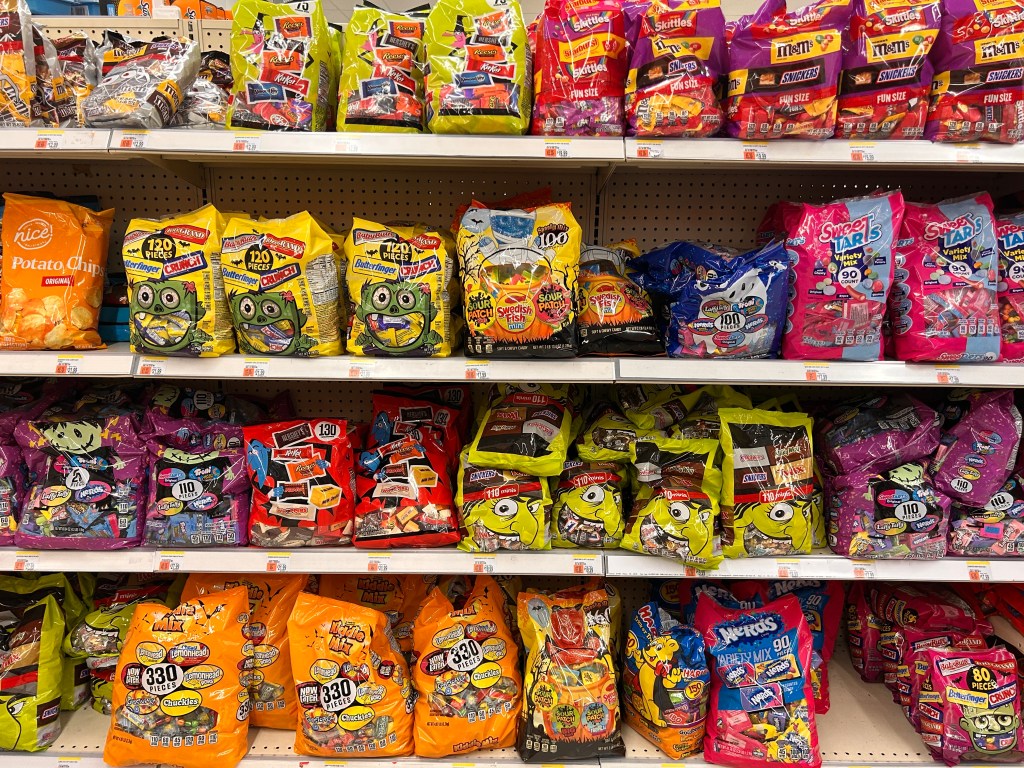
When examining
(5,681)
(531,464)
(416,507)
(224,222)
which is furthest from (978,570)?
(5,681)

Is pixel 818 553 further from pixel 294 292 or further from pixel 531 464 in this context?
pixel 294 292

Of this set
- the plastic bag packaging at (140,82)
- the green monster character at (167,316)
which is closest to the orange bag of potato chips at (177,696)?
the green monster character at (167,316)

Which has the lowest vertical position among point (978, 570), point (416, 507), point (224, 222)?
point (978, 570)

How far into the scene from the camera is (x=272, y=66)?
1.38 meters

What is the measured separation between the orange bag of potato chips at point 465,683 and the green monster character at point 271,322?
842mm

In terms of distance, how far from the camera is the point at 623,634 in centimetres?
187

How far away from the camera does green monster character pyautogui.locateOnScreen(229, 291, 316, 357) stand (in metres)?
1.43

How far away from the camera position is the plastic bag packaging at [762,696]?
4.96 feet

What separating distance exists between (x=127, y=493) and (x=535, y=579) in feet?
4.19

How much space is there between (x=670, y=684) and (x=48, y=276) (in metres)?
1.90

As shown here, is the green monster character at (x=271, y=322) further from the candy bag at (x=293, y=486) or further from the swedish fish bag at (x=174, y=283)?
the candy bag at (x=293, y=486)

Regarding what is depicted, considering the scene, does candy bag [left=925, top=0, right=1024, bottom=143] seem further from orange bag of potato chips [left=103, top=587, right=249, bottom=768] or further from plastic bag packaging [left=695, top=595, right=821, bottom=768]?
orange bag of potato chips [left=103, top=587, right=249, bottom=768]

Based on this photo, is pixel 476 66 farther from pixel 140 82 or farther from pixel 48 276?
pixel 48 276

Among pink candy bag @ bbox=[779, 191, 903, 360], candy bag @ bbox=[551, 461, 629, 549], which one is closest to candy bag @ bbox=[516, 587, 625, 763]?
candy bag @ bbox=[551, 461, 629, 549]
